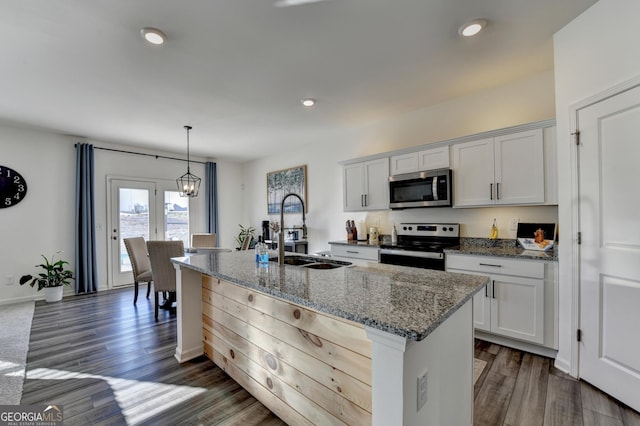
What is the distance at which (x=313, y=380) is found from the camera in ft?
4.90

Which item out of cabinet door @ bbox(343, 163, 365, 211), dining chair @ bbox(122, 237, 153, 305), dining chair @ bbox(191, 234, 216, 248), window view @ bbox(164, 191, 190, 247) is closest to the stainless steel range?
cabinet door @ bbox(343, 163, 365, 211)

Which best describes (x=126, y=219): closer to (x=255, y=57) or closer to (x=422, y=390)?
(x=255, y=57)

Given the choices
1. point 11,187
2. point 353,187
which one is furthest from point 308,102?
point 11,187

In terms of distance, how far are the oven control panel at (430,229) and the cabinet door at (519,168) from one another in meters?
0.68

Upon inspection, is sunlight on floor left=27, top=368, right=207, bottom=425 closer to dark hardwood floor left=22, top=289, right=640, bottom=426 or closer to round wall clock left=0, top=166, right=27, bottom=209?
dark hardwood floor left=22, top=289, right=640, bottom=426

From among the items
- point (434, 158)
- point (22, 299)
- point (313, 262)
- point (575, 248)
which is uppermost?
point (434, 158)

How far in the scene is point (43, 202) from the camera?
4.47m

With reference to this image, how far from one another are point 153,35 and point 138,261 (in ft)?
10.4

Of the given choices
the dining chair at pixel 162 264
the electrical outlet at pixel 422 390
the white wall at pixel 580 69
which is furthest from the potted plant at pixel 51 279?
the white wall at pixel 580 69

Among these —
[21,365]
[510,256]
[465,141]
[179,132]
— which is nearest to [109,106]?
[179,132]

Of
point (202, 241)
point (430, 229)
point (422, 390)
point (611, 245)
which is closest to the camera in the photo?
point (422, 390)

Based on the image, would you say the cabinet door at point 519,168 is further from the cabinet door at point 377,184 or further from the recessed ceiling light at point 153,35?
the recessed ceiling light at point 153,35

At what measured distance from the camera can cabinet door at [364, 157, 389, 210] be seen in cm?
373

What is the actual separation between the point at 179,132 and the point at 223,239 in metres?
2.82
